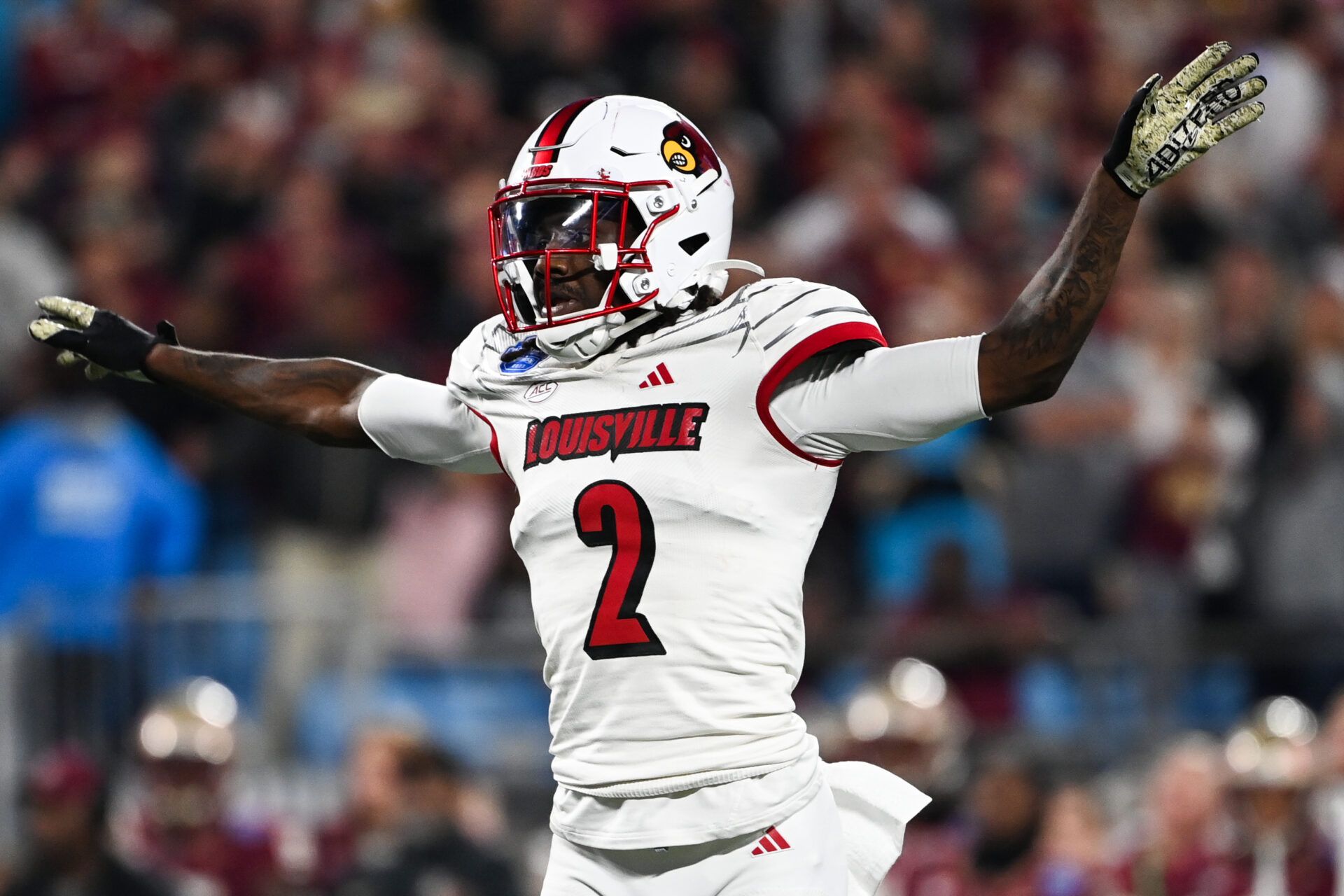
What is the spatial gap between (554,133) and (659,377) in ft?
1.86

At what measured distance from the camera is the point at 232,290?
35.1 ft

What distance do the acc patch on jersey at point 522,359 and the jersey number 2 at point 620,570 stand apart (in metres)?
0.37

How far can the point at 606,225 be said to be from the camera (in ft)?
14.7

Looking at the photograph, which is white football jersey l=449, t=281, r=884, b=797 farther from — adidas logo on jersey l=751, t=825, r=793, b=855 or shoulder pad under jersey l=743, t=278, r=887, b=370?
adidas logo on jersey l=751, t=825, r=793, b=855

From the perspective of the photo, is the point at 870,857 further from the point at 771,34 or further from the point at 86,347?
the point at 771,34

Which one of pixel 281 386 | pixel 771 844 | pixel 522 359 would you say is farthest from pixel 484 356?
pixel 771 844

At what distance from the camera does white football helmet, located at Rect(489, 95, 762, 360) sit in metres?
4.46

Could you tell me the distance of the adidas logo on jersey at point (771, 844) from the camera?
4270 millimetres

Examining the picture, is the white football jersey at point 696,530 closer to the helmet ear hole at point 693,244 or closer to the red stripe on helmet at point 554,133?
the helmet ear hole at point 693,244

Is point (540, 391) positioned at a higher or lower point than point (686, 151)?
lower

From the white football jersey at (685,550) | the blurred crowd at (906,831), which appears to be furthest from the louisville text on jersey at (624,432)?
the blurred crowd at (906,831)

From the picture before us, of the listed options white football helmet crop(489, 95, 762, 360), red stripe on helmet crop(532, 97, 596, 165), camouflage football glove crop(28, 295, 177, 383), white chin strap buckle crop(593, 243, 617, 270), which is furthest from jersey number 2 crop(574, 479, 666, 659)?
camouflage football glove crop(28, 295, 177, 383)

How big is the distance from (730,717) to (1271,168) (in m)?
8.86

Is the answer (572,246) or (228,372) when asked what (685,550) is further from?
(228,372)
